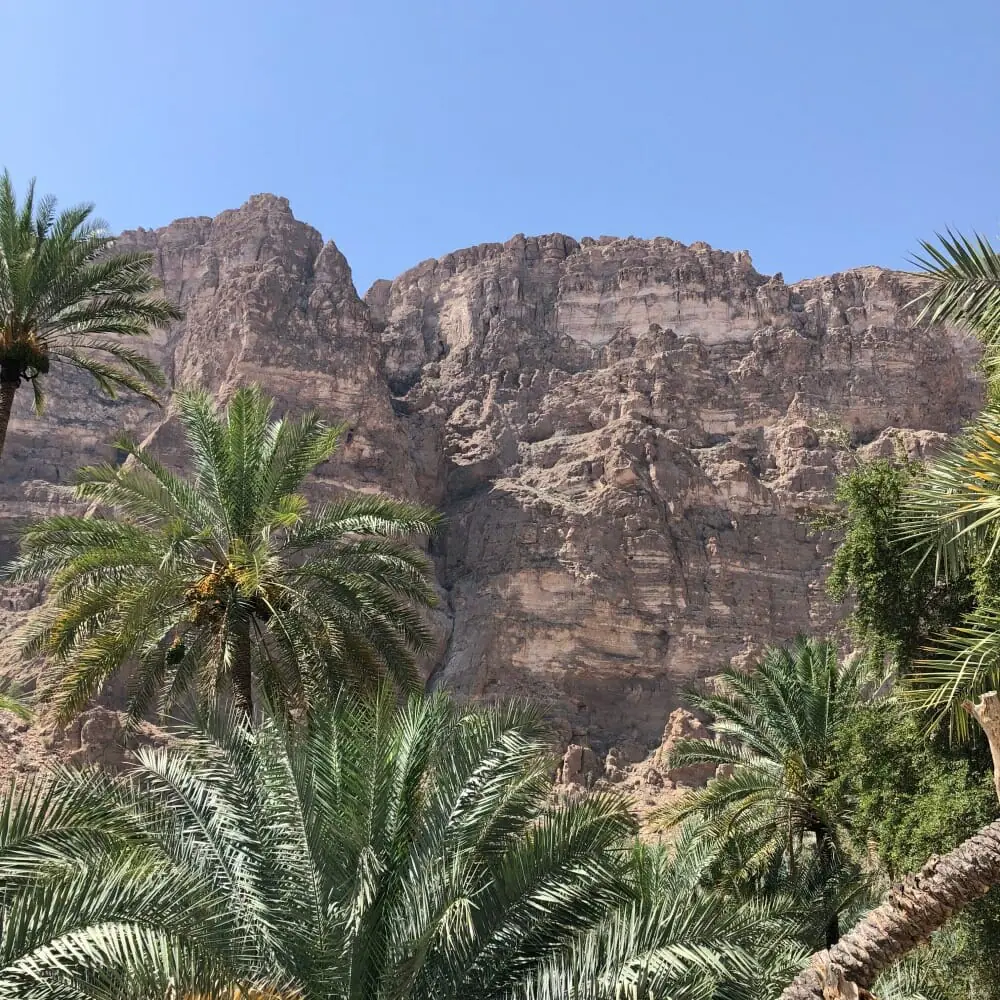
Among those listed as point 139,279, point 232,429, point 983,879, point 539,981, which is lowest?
point 539,981

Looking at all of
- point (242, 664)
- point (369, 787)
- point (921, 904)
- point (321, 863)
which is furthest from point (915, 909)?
point (242, 664)

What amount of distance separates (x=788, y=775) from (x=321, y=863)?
1128 cm

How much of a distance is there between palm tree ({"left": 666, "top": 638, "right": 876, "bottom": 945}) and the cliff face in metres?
26.8

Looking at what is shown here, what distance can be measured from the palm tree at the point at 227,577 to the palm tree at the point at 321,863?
324 cm

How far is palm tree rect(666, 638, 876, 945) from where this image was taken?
1623 centimetres

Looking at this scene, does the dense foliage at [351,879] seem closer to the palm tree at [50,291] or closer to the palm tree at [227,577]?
the palm tree at [227,577]

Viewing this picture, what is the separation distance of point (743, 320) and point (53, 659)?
197 ft

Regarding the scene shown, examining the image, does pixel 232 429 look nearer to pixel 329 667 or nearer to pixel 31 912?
pixel 329 667

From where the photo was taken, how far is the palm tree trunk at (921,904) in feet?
19.1

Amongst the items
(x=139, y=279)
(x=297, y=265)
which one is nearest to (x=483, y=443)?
(x=297, y=265)

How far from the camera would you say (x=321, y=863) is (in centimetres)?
659

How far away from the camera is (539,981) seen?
6.35 m

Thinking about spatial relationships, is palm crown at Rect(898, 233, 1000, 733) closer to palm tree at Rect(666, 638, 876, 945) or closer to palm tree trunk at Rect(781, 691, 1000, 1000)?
palm tree trunk at Rect(781, 691, 1000, 1000)

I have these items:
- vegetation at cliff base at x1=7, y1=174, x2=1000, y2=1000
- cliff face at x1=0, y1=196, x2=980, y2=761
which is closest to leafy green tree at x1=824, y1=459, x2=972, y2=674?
→ vegetation at cliff base at x1=7, y1=174, x2=1000, y2=1000
